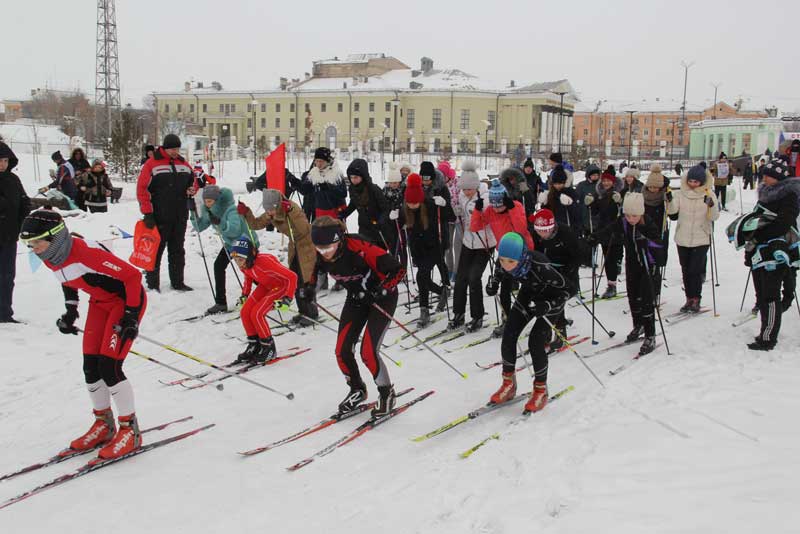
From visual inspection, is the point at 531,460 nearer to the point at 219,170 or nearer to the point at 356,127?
the point at 219,170

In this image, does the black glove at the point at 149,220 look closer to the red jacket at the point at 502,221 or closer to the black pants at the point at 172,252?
→ the black pants at the point at 172,252

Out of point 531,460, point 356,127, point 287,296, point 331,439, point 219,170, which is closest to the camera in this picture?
point 531,460

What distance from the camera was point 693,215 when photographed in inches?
337

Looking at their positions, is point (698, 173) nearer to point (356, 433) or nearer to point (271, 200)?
point (271, 200)

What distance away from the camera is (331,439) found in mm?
5078

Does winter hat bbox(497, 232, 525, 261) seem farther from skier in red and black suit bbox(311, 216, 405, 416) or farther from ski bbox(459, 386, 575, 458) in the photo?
ski bbox(459, 386, 575, 458)

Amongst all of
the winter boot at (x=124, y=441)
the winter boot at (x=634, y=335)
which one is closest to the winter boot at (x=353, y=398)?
the winter boot at (x=124, y=441)

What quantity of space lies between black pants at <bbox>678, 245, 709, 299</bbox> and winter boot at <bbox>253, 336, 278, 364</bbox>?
554 cm

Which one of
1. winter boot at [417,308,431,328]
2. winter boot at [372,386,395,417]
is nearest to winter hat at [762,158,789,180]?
winter boot at [417,308,431,328]

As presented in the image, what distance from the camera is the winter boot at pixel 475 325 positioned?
8.08 metres

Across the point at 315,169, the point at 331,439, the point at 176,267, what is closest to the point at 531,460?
the point at 331,439

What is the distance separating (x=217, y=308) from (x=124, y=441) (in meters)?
4.15

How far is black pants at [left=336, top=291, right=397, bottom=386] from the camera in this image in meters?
5.36

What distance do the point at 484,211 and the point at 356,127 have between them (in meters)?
64.0
